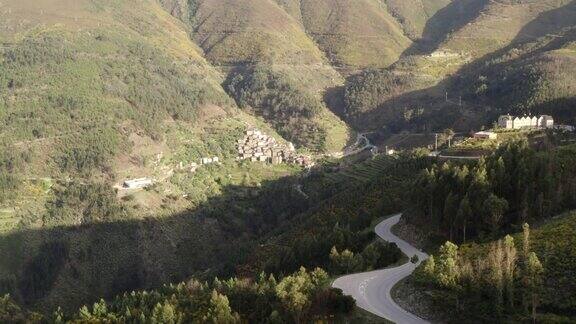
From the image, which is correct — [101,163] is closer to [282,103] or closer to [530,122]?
[530,122]

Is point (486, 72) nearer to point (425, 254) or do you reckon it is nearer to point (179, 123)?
point (179, 123)

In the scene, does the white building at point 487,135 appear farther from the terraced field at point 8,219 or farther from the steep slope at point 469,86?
the terraced field at point 8,219

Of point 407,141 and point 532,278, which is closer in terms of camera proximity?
point 532,278

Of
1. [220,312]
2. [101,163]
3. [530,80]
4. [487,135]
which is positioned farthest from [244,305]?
[530,80]

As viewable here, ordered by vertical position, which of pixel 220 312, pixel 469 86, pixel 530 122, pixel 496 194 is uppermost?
pixel 496 194

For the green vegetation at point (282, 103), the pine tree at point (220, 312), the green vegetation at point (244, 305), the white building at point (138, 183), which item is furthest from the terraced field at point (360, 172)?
the pine tree at point (220, 312)

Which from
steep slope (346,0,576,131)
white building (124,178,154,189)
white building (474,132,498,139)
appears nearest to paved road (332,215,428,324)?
white building (474,132,498,139)
